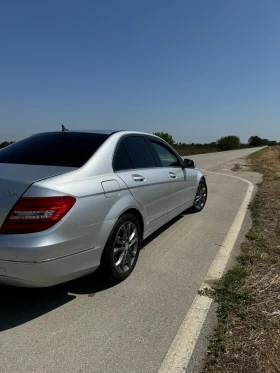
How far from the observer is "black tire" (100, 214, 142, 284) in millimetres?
3113

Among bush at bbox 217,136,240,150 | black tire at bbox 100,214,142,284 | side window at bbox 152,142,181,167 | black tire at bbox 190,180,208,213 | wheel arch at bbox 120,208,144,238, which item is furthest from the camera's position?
bush at bbox 217,136,240,150

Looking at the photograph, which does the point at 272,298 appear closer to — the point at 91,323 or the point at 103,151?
the point at 91,323

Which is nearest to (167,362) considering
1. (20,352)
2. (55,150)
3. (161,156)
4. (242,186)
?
(20,352)

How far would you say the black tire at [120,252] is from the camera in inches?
123

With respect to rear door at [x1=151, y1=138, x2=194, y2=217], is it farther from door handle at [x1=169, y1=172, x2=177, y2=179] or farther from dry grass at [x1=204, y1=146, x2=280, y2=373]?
dry grass at [x1=204, y1=146, x2=280, y2=373]

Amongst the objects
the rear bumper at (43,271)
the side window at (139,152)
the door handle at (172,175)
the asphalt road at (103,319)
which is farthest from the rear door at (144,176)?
the rear bumper at (43,271)

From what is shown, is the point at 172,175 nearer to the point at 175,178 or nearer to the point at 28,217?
the point at 175,178

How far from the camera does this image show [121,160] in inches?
140

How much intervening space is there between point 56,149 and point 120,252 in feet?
4.30

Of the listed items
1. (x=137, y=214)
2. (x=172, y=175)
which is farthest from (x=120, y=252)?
(x=172, y=175)

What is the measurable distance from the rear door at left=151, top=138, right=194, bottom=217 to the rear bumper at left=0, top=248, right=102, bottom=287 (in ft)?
7.14

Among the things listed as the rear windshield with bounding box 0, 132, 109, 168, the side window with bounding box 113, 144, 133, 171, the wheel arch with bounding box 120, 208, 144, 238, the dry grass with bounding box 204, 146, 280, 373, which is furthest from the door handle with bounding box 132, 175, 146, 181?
the dry grass with bounding box 204, 146, 280, 373

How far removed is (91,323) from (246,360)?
125 centimetres

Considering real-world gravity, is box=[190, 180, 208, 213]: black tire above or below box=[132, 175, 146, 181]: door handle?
below
